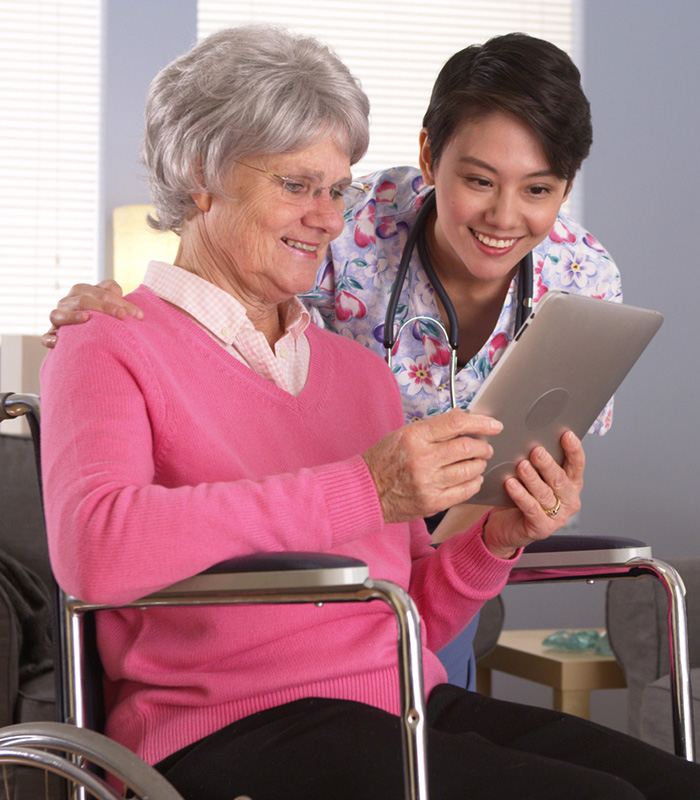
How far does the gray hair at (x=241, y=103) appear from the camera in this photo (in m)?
1.16

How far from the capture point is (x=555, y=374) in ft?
3.57

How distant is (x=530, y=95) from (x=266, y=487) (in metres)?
0.77

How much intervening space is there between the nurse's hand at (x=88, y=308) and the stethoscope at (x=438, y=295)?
54cm

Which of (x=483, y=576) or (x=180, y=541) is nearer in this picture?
(x=180, y=541)

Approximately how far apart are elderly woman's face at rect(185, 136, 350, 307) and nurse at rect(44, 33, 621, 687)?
295 millimetres

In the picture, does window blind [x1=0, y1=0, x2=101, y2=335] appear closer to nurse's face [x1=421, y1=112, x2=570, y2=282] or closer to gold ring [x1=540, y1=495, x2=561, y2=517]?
nurse's face [x1=421, y1=112, x2=570, y2=282]

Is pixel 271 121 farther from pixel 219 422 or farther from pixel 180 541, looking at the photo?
pixel 180 541

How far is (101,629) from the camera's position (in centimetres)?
109

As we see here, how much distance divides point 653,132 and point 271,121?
2.69 metres

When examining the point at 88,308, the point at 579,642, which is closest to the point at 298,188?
the point at 88,308

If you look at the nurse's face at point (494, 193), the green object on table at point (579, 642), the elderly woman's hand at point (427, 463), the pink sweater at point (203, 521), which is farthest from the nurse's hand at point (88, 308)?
the green object on table at point (579, 642)

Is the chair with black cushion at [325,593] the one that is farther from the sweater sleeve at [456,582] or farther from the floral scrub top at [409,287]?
the floral scrub top at [409,287]

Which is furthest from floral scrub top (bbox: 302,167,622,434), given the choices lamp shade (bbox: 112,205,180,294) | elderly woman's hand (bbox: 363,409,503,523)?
lamp shade (bbox: 112,205,180,294)

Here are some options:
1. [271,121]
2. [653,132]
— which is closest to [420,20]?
[653,132]
